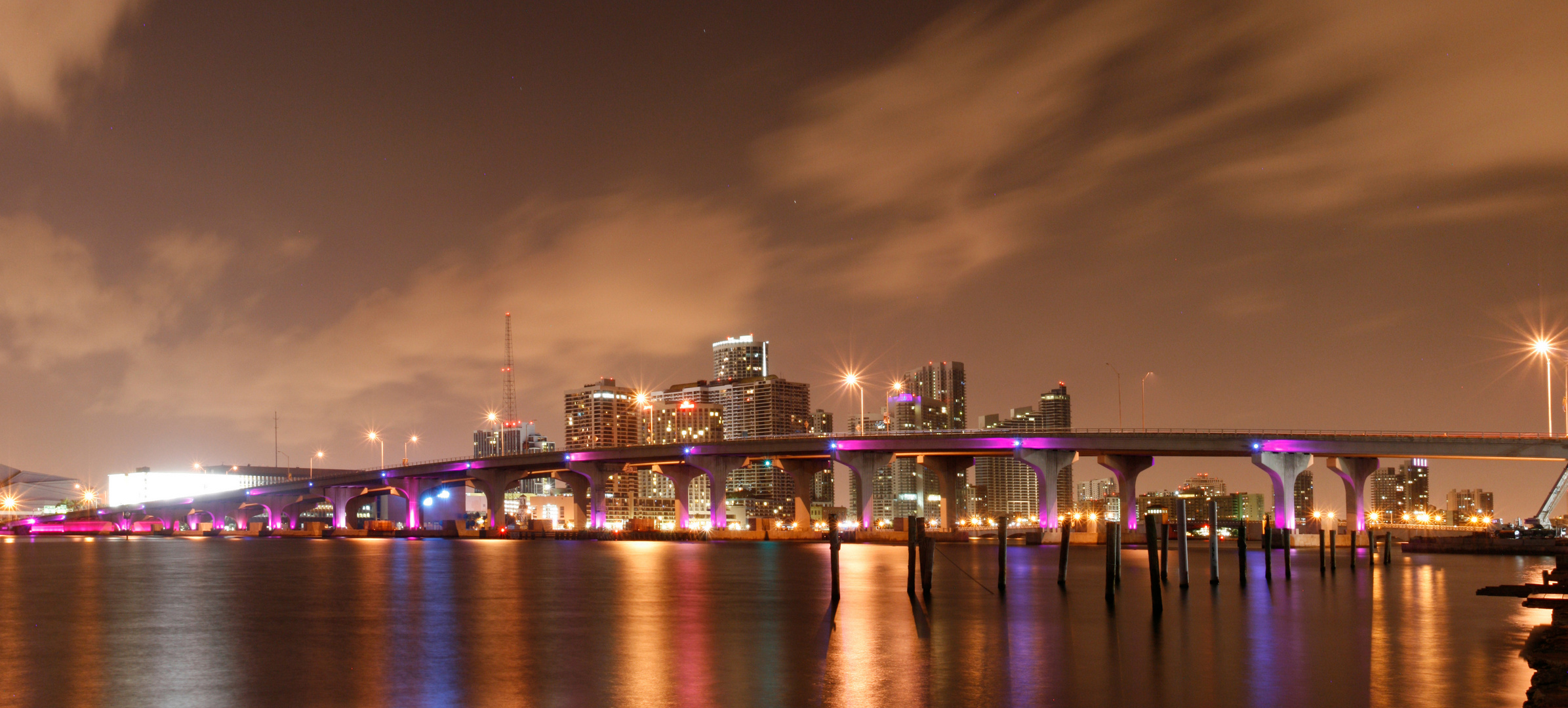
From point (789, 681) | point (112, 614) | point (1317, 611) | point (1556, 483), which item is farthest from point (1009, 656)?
point (1556, 483)

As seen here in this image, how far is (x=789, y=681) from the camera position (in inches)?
886

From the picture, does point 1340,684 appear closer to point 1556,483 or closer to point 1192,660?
point 1192,660

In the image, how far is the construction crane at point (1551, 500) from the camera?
11456 centimetres

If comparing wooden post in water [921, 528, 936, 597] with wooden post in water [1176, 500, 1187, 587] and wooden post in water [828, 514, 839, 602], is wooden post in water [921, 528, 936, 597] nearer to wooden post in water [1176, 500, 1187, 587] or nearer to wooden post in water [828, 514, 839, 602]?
wooden post in water [828, 514, 839, 602]

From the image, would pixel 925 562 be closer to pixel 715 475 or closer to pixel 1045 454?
pixel 1045 454

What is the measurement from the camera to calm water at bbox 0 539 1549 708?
846 inches

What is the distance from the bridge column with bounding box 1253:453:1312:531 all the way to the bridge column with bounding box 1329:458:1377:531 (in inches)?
109

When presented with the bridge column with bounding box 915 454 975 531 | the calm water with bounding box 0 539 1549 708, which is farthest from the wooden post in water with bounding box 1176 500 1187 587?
the bridge column with bounding box 915 454 975 531

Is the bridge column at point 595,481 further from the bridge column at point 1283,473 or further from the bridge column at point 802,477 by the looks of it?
the bridge column at point 1283,473

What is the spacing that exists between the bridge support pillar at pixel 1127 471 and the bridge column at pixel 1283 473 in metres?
12.3

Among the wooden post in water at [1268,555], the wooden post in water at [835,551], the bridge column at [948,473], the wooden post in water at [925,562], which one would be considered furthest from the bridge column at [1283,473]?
the wooden post in water at [835,551]

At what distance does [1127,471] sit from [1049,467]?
1091 cm

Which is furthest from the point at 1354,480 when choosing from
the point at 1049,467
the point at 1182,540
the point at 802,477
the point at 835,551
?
the point at 835,551

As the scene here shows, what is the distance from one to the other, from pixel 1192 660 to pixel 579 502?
162 metres
